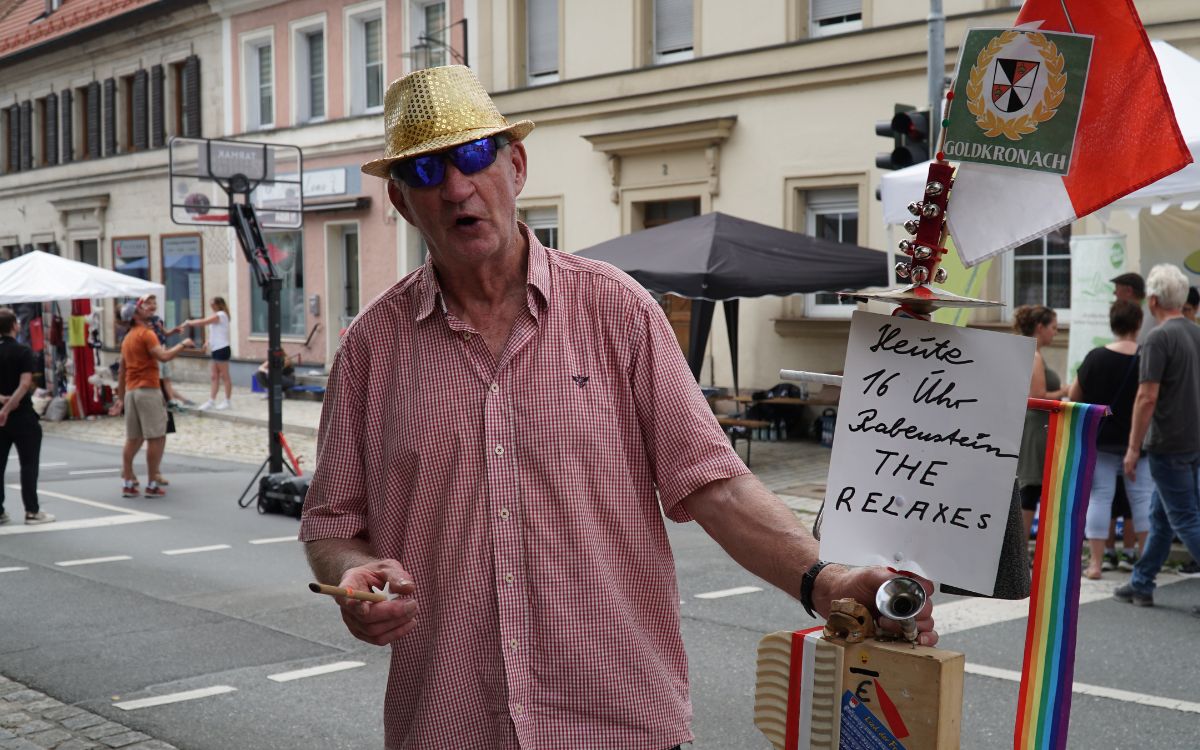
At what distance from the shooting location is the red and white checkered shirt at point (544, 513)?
2320 millimetres

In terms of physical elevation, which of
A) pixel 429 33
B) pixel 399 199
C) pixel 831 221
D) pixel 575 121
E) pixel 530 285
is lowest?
pixel 530 285

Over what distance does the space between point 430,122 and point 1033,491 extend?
7.62 m

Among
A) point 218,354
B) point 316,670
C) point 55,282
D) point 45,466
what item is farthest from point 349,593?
point 218,354

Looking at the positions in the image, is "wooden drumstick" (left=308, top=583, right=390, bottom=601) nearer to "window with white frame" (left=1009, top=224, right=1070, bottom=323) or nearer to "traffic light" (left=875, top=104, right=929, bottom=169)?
"traffic light" (left=875, top=104, right=929, bottom=169)

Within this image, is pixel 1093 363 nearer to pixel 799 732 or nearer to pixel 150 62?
pixel 799 732

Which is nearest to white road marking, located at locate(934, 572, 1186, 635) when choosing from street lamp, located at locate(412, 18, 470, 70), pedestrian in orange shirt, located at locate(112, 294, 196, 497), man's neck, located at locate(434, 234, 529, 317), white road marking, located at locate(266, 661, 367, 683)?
white road marking, located at locate(266, 661, 367, 683)

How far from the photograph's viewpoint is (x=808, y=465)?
585 inches

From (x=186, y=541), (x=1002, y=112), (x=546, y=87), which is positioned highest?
(x=546, y=87)

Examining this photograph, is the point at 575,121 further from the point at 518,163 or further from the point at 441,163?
the point at 441,163

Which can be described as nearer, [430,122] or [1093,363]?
[430,122]

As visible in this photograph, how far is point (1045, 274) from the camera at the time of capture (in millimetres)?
15289

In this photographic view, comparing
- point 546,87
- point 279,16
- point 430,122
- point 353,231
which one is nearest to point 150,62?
point 279,16

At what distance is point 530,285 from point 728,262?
446 inches

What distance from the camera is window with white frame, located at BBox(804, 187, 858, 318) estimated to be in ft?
56.7
